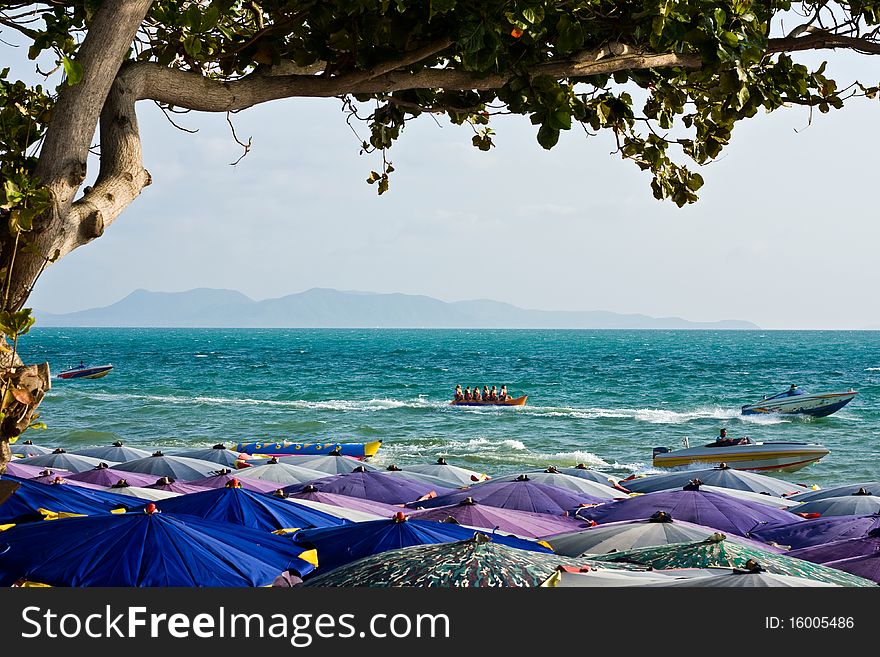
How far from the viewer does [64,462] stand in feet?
56.1

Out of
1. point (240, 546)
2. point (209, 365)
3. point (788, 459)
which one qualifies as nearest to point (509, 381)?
point (209, 365)

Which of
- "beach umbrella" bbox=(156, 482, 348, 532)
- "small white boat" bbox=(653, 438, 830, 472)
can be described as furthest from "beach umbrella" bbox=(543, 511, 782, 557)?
"small white boat" bbox=(653, 438, 830, 472)

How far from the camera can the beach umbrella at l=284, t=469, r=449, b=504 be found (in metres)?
14.5

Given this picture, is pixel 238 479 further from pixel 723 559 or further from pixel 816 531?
pixel 723 559

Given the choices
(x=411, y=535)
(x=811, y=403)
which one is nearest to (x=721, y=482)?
(x=411, y=535)

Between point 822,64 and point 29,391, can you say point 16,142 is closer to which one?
point 29,391

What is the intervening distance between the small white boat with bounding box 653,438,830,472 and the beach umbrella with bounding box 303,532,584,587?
762 inches

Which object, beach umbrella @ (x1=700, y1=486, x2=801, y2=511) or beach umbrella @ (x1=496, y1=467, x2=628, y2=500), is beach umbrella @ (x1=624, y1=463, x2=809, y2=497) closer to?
beach umbrella @ (x1=496, y1=467, x2=628, y2=500)

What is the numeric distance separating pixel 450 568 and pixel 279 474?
35.4ft

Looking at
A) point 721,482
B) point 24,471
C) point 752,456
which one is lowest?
point 752,456

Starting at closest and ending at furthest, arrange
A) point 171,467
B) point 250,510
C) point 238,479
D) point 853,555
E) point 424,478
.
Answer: point 853,555 < point 250,510 < point 238,479 < point 424,478 < point 171,467

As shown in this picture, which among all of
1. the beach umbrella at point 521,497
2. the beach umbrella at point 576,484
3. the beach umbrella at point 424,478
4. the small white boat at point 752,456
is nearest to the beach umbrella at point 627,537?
the beach umbrella at point 521,497

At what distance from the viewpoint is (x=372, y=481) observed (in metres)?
14.9

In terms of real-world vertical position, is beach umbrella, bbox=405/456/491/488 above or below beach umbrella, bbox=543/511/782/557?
below
